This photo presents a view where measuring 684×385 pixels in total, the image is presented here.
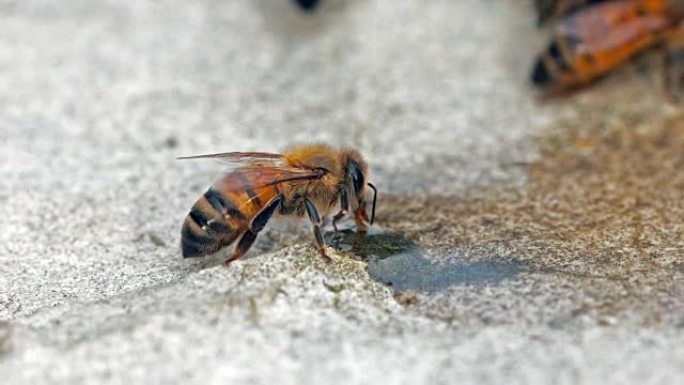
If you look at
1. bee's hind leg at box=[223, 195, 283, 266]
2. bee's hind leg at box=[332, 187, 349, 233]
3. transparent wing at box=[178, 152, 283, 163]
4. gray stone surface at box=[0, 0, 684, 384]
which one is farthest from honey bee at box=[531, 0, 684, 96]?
bee's hind leg at box=[223, 195, 283, 266]

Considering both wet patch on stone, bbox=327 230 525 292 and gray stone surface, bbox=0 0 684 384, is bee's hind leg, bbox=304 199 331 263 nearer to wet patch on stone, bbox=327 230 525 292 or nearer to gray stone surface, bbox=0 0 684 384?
gray stone surface, bbox=0 0 684 384

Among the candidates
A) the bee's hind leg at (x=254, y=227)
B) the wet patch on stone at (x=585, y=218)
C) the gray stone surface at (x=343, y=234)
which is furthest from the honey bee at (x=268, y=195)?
the wet patch on stone at (x=585, y=218)

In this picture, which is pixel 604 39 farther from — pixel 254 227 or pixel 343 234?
pixel 254 227

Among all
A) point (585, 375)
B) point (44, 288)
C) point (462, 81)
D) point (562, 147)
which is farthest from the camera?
point (462, 81)

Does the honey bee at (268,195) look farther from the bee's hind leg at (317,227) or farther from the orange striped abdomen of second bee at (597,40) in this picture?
the orange striped abdomen of second bee at (597,40)

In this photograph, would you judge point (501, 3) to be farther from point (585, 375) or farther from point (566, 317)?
point (585, 375)

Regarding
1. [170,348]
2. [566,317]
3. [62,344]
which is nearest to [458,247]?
[566,317]

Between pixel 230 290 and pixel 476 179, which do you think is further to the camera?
pixel 476 179

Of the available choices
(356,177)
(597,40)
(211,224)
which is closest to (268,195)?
(211,224)
